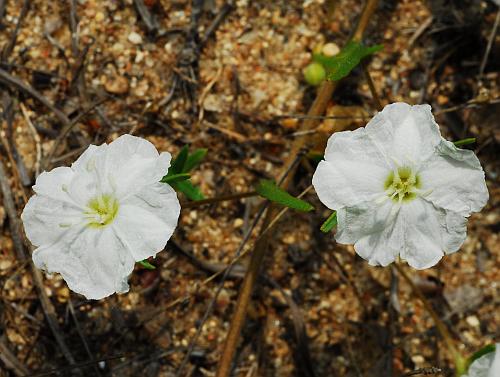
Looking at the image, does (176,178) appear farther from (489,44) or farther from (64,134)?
(489,44)

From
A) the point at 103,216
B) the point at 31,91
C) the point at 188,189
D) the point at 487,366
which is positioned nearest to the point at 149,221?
the point at 103,216

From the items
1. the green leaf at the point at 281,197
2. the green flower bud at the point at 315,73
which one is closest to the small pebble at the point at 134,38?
the green flower bud at the point at 315,73

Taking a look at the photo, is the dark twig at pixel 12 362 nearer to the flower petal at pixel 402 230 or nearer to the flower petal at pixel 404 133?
the flower petal at pixel 402 230

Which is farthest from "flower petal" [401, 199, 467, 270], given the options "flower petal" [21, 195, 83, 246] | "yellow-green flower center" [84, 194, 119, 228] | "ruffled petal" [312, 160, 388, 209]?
"flower petal" [21, 195, 83, 246]

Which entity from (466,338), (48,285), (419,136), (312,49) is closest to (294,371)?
(466,338)

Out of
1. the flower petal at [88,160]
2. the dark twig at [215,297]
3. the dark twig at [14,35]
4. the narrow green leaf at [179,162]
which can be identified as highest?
the dark twig at [14,35]

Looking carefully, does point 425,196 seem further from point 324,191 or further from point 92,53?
point 92,53

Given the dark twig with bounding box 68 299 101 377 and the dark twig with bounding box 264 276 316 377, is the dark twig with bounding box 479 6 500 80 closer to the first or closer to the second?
the dark twig with bounding box 264 276 316 377

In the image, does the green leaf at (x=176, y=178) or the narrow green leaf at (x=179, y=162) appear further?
the narrow green leaf at (x=179, y=162)

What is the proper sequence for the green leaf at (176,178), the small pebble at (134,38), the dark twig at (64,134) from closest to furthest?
the green leaf at (176,178) → the dark twig at (64,134) → the small pebble at (134,38)
